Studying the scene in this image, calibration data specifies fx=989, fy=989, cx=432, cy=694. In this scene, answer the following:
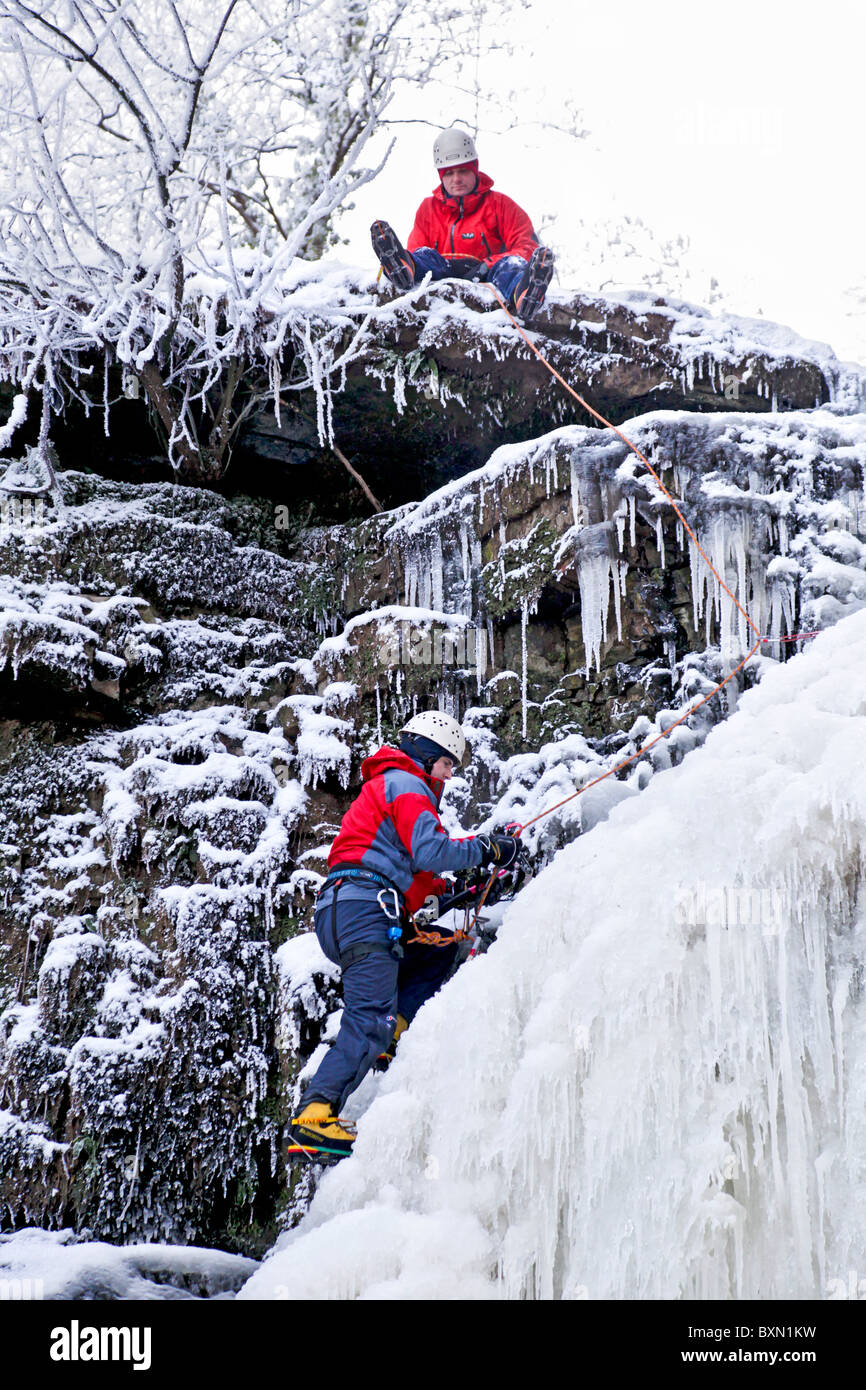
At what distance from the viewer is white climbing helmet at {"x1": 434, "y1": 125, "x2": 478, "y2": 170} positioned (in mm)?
6316

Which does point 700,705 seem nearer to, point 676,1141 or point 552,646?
point 552,646

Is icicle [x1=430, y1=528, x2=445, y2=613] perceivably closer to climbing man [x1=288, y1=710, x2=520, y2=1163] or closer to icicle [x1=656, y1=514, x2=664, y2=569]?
icicle [x1=656, y1=514, x2=664, y2=569]

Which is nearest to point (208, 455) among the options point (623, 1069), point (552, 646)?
point (552, 646)

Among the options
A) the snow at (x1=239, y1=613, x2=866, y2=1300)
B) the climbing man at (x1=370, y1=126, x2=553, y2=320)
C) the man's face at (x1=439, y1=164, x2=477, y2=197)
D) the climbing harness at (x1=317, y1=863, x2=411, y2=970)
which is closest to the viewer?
the snow at (x1=239, y1=613, x2=866, y2=1300)

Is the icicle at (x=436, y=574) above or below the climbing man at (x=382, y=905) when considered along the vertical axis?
above

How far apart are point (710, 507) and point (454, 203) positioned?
3.16m

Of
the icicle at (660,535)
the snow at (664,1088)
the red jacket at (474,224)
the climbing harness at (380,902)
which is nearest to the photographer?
the snow at (664,1088)

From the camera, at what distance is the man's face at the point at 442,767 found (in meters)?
3.72

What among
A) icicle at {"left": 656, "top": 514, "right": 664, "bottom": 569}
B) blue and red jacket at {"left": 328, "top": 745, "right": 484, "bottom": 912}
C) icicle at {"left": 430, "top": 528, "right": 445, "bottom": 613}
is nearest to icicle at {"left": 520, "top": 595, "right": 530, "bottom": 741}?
icicle at {"left": 430, "top": 528, "right": 445, "bottom": 613}

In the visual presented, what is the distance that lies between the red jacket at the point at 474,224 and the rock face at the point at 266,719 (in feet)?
2.17

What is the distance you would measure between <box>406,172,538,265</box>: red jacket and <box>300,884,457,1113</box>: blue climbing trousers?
4765mm

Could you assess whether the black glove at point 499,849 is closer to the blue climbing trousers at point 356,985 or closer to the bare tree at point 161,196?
the blue climbing trousers at point 356,985

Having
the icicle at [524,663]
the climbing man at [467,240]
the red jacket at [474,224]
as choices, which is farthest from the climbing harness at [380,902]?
the red jacket at [474,224]

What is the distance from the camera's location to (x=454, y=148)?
6.32 m
